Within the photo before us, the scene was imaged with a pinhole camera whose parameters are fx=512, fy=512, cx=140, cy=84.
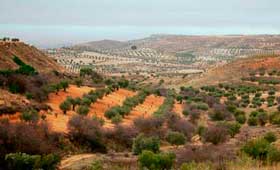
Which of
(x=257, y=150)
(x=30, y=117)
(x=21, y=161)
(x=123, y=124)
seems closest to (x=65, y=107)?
(x=123, y=124)

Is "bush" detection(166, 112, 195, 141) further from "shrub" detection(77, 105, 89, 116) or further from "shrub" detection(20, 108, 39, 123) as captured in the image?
"shrub" detection(20, 108, 39, 123)

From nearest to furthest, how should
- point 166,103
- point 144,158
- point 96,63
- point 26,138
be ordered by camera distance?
point 144,158
point 26,138
point 166,103
point 96,63

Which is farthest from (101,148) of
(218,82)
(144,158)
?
(218,82)

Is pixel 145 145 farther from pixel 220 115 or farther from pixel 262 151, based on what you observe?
pixel 220 115

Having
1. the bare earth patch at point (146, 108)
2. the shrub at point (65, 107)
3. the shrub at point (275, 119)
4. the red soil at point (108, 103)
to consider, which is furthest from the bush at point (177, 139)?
the shrub at point (65, 107)

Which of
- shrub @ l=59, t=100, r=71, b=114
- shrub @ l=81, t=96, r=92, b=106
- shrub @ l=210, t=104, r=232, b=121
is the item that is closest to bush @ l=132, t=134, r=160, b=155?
shrub @ l=59, t=100, r=71, b=114

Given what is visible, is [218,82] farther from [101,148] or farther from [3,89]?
[101,148]
